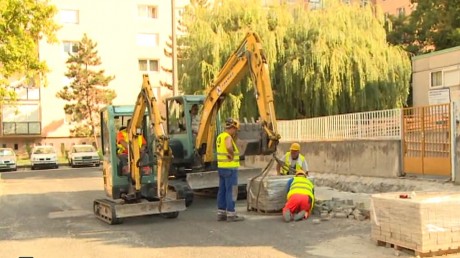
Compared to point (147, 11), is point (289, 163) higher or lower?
lower

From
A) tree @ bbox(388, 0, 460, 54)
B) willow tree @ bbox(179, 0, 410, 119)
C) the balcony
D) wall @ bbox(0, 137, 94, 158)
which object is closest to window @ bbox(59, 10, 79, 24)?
the balcony

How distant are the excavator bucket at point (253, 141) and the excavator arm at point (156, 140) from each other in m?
1.83

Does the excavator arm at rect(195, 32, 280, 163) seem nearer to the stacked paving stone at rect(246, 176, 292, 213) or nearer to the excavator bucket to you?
the excavator bucket

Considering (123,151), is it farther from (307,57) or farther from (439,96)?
(307,57)

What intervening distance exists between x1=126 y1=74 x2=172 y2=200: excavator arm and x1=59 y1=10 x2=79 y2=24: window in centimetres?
3943

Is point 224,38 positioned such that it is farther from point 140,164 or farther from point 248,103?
point 140,164

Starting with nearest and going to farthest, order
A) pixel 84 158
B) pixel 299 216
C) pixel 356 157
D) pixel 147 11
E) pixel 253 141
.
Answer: pixel 299 216 → pixel 253 141 → pixel 356 157 → pixel 84 158 → pixel 147 11

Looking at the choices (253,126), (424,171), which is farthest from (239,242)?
(424,171)

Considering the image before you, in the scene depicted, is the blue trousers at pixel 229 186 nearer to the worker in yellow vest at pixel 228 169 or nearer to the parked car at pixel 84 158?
the worker in yellow vest at pixel 228 169

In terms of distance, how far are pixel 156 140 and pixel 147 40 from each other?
4160 centimetres

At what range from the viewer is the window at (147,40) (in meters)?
49.8

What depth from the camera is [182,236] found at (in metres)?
9.16

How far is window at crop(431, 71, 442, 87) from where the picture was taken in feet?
73.9

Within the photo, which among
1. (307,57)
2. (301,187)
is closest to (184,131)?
(301,187)
